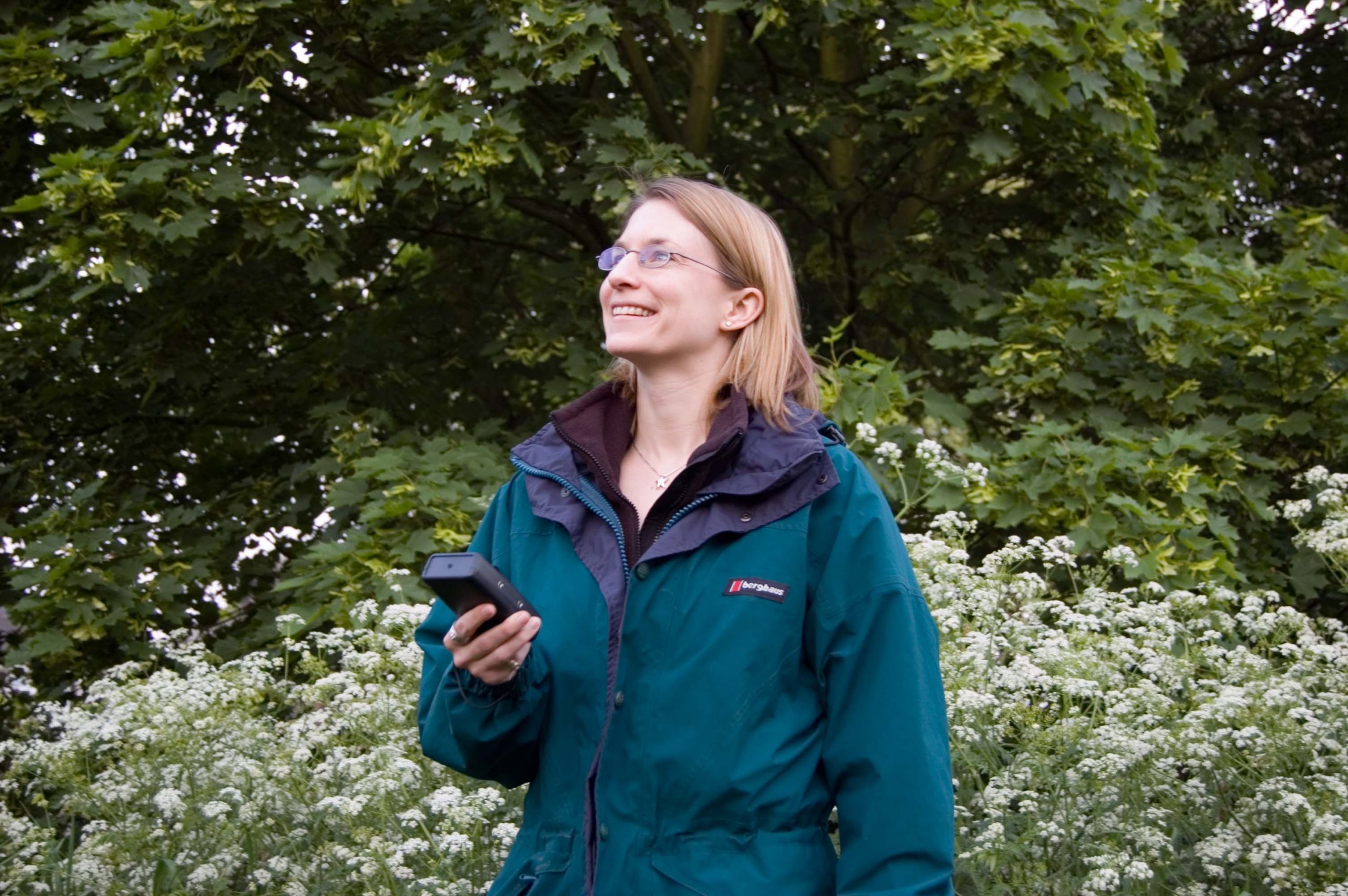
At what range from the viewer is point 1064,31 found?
226 inches

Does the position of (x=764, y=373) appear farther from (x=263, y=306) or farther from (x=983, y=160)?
(x=263, y=306)

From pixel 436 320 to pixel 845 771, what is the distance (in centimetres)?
566

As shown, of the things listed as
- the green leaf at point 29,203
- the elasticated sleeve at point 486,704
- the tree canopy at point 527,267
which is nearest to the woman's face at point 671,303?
the elasticated sleeve at point 486,704

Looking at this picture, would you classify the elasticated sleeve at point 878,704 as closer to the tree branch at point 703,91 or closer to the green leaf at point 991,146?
the green leaf at point 991,146

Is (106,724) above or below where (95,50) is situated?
below

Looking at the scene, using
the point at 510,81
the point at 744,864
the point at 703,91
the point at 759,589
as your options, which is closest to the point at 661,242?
the point at 759,589

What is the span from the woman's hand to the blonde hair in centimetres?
50

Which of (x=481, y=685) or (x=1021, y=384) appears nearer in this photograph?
(x=481, y=685)

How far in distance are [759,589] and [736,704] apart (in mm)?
157

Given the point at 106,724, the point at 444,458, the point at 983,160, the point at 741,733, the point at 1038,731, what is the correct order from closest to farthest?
the point at 741,733, the point at 1038,731, the point at 106,724, the point at 444,458, the point at 983,160

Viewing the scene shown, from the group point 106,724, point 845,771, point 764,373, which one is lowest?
point 106,724

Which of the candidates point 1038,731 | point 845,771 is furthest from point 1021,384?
point 845,771

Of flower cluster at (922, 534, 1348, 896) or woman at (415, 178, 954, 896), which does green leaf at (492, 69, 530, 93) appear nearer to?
flower cluster at (922, 534, 1348, 896)

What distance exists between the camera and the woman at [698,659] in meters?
1.91
